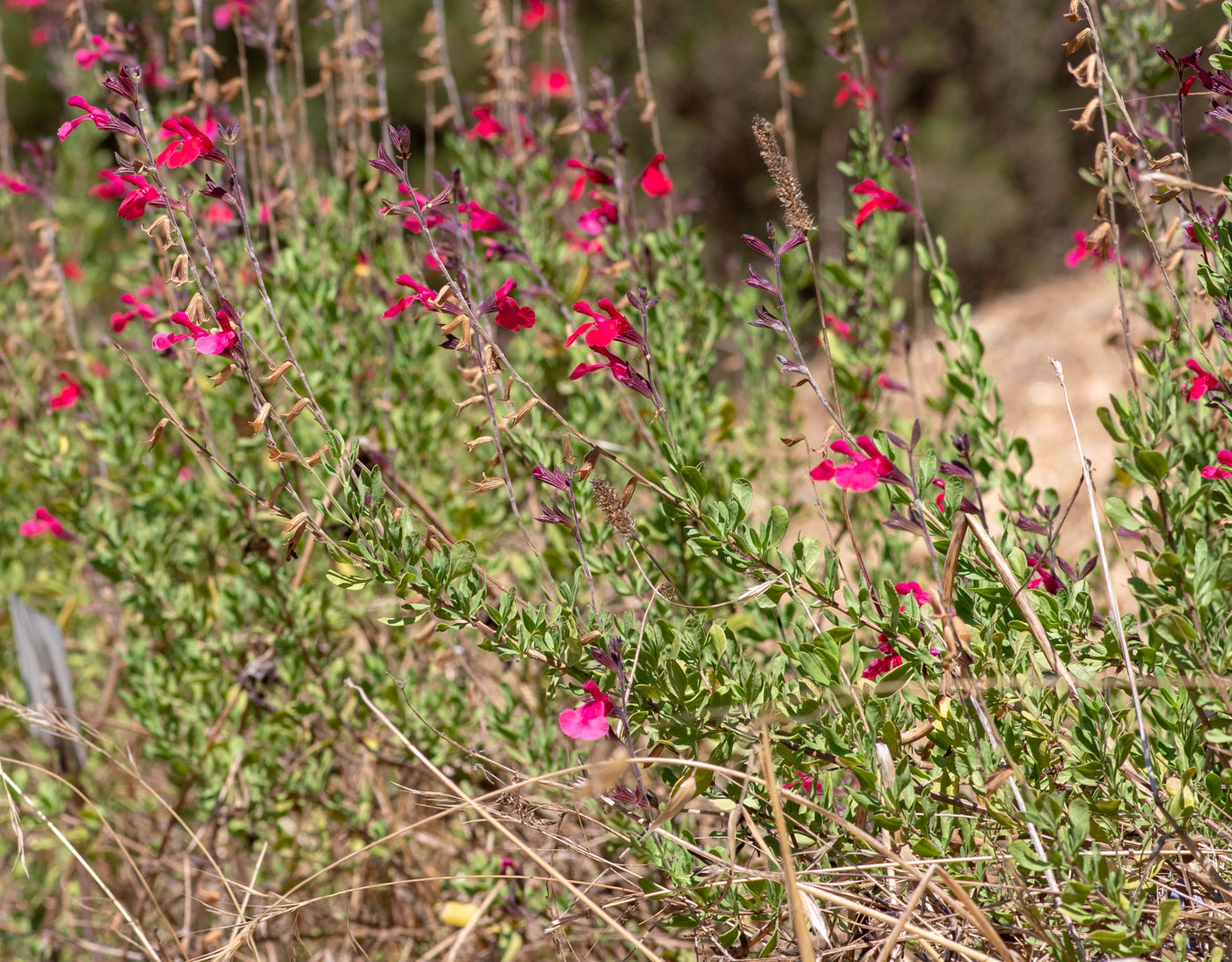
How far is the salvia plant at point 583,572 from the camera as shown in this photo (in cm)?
116

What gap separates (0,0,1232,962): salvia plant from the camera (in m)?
1.16

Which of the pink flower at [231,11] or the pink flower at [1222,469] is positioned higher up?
the pink flower at [231,11]

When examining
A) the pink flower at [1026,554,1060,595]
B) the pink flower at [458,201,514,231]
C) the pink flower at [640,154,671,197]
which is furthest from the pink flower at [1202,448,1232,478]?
the pink flower at [458,201,514,231]

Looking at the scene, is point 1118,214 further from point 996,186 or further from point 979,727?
point 996,186

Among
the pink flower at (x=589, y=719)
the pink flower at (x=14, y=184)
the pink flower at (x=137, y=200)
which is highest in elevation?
the pink flower at (x=14, y=184)

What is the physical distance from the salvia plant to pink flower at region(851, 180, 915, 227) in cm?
3

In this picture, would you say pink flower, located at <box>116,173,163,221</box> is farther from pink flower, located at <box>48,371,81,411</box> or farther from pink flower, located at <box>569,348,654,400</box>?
pink flower, located at <box>48,371,81,411</box>

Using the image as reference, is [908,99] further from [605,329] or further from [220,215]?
[605,329]

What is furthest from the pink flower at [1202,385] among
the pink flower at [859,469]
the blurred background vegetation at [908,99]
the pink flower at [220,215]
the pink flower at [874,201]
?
the blurred background vegetation at [908,99]

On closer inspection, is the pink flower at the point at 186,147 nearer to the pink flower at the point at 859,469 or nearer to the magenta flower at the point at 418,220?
the magenta flower at the point at 418,220

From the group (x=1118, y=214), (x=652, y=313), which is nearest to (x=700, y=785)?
(x=652, y=313)

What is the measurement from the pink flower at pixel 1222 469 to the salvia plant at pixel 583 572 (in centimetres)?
1

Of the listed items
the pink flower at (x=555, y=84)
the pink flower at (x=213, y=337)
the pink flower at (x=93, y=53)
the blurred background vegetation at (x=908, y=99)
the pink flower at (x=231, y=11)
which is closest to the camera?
the pink flower at (x=213, y=337)

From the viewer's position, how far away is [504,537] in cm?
277
